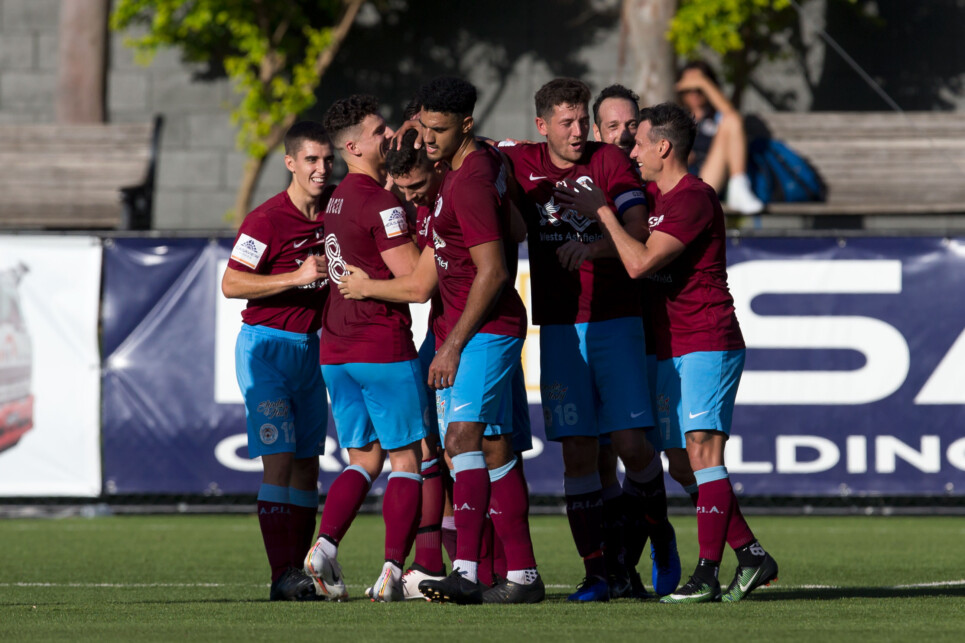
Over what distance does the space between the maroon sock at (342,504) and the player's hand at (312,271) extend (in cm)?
89

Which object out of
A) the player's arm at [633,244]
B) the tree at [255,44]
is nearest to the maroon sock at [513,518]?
the player's arm at [633,244]

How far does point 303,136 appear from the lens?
6551mm

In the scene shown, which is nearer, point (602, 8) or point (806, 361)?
point (806, 361)

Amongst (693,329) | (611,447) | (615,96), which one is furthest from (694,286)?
(615,96)

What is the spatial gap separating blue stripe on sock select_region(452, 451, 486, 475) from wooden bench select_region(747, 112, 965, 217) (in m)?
8.70

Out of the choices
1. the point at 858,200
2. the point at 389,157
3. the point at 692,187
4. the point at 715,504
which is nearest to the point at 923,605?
the point at 715,504

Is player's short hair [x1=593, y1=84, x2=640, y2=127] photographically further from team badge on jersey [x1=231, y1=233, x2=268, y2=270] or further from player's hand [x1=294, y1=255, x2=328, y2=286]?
team badge on jersey [x1=231, y1=233, x2=268, y2=270]

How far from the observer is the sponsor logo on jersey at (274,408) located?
6.42m

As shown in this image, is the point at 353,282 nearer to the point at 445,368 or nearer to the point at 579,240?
the point at 445,368

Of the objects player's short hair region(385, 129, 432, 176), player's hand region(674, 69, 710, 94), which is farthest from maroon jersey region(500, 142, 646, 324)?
player's hand region(674, 69, 710, 94)

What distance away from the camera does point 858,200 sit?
46.4 feet

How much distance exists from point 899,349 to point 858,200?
14.1 feet

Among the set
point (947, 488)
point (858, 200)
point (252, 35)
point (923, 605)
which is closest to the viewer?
point (923, 605)

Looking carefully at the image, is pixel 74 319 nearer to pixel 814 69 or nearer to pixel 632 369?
pixel 632 369
